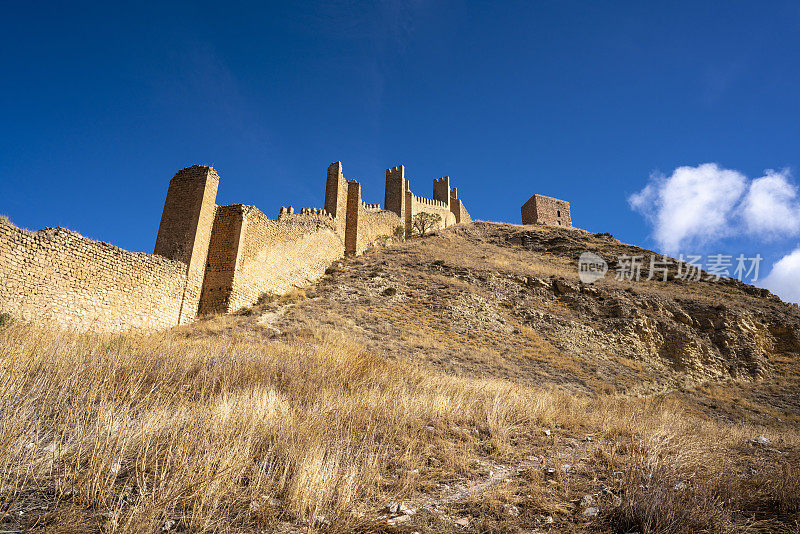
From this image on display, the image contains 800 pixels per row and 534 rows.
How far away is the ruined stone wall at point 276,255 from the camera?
1642 centimetres

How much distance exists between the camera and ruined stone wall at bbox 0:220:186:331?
9.92m

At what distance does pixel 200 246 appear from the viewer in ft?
50.5

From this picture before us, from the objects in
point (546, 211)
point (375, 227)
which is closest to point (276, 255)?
point (375, 227)

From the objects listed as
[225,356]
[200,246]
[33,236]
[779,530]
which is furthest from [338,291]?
[779,530]

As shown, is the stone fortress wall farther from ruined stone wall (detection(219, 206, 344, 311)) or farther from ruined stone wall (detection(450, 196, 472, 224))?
ruined stone wall (detection(450, 196, 472, 224))

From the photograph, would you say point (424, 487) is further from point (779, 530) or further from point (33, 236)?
point (33, 236)

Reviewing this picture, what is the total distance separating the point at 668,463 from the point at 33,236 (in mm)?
14370

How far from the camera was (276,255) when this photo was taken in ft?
62.1

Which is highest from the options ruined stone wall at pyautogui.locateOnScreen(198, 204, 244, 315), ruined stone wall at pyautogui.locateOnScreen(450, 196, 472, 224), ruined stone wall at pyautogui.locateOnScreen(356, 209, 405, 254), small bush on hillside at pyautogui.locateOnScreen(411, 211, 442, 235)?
ruined stone wall at pyautogui.locateOnScreen(450, 196, 472, 224)

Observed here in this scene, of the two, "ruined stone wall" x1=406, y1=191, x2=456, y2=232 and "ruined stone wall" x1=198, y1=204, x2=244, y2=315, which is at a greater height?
"ruined stone wall" x1=406, y1=191, x2=456, y2=232

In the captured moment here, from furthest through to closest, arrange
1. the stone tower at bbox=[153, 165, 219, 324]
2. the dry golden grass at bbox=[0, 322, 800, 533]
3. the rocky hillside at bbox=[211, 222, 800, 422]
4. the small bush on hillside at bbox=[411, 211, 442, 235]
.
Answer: the small bush on hillside at bbox=[411, 211, 442, 235] < the rocky hillside at bbox=[211, 222, 800, 422] < the stone tower at bbox=[153, 165, 219, 324] < the dry golden grass at bbox=[0, 322, 800, 533]

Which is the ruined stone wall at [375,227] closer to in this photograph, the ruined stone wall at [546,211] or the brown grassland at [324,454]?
the ruined stone wall at [546,211]

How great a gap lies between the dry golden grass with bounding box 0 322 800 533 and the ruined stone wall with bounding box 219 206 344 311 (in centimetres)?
1050

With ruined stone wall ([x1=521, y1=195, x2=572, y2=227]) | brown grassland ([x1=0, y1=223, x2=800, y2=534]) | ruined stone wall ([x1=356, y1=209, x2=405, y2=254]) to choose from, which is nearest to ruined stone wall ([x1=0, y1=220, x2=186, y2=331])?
brown grassland ([x1=0, y1=223, x2=800, y2=534])
